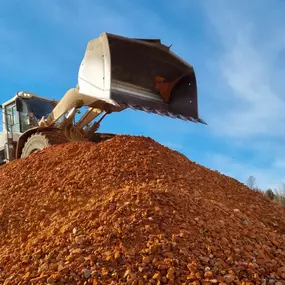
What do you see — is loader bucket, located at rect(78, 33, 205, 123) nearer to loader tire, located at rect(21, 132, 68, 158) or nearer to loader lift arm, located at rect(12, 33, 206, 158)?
loader lift arm, located at rect(12, 33, 206, 158)

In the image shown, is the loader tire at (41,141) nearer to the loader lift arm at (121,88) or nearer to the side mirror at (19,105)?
the loader lift arm at (121,88)

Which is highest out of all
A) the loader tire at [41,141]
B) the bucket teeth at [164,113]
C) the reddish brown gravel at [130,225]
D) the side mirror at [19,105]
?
the side mirror at [19,105]

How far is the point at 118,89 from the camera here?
22.9 ft

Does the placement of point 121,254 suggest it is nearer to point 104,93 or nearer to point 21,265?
point 21,265

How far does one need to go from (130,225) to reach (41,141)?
454 centimetres

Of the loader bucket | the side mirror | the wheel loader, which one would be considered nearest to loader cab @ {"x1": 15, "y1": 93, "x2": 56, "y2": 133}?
the side mirror

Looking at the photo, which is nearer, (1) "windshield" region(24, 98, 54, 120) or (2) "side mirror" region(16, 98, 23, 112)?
(2) "side mirror" region(16, 98, 23, 112)

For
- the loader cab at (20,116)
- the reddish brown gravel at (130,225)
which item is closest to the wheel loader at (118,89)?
the reddish brown gravel at (130,225)

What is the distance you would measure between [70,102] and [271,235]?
471 centimetres

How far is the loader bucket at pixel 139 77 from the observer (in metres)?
6.88

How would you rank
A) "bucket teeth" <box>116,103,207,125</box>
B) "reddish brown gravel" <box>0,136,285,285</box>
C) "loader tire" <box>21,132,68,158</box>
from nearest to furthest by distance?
1. "reddish brown gravel" <box>0,136,285,285</box>
2. "bucket teeth" <box>116,103,207,125</box>
3. "loader tire" <box>21,132,68,158</box>

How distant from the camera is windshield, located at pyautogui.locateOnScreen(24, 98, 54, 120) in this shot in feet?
34.3

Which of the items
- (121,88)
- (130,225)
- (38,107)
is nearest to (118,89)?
(121,88)

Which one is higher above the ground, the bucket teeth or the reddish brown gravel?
the bucket teeth
